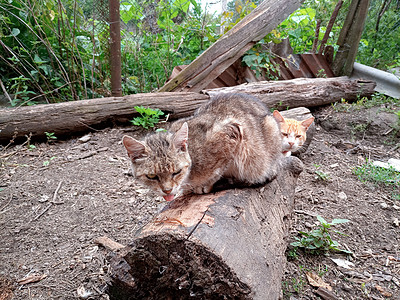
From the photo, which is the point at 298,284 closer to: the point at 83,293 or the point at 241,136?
the point at 241,136

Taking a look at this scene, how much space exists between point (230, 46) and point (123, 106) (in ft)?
7.50

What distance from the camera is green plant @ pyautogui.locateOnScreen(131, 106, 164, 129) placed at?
444 cm

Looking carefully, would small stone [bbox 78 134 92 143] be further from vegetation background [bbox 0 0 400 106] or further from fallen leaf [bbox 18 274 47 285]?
fallen leaf [bbox 18 274 47 285]

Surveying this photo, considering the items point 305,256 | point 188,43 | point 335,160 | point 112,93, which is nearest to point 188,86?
point 112,93

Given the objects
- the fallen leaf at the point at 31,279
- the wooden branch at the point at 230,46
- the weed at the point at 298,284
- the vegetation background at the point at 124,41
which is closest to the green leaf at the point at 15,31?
the vegetation background at the point at 124,41

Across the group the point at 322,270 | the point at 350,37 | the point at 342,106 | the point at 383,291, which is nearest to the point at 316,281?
the point at 322,270

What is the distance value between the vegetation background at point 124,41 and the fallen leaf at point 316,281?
13.9 ft

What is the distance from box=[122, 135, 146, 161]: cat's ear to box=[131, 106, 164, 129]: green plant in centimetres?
221

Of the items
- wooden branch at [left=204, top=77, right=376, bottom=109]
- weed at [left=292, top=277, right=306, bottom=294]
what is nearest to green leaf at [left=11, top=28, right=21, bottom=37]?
wooden branch at [left=204, top=77, right=376, bottom=109]

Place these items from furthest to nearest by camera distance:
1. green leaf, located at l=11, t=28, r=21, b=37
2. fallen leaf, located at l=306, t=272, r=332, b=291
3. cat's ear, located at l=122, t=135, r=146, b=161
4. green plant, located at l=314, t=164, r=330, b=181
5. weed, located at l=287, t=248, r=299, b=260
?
green leaf, located at l=11, t=28, r=21, b=37 → green plant, located at l=314, t=164, r=330, b=181 → weed, located at l=287, t=248, r=299, b=260 → fallen leaf, located at l=306, t=272, r=332, b=291 → cat's ear, located at l=122, t=135, r=146, b=161

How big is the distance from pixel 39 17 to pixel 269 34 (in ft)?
14.3

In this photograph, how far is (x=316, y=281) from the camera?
2.42m

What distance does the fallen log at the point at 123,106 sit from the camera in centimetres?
439

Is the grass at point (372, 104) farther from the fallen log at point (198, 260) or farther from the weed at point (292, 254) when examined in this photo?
the fallen log at point (198, 260)
